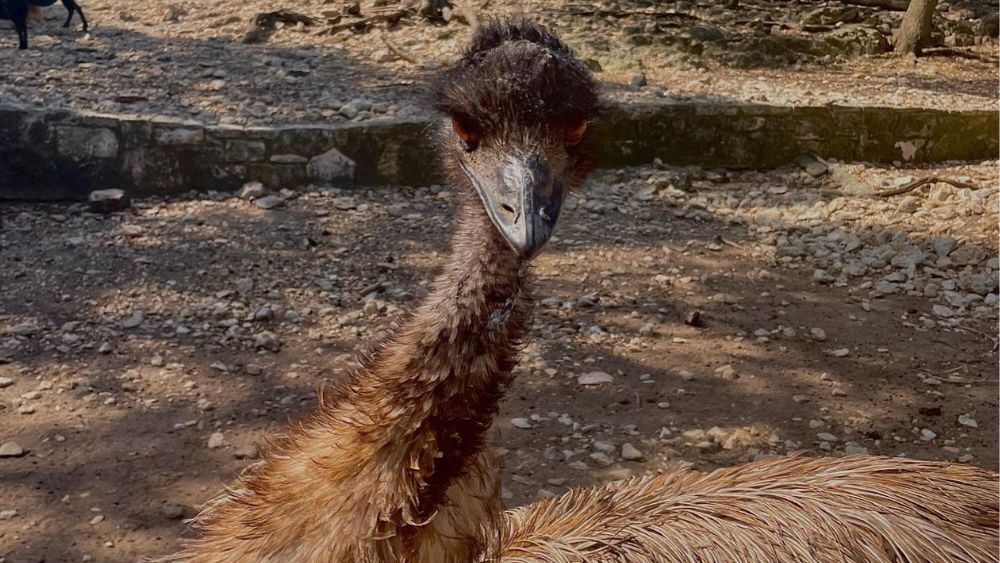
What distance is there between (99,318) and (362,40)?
212 inches

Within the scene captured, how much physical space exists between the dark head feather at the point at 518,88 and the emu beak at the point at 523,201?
0.24 ft

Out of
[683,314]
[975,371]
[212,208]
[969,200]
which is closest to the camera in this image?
[975,371]

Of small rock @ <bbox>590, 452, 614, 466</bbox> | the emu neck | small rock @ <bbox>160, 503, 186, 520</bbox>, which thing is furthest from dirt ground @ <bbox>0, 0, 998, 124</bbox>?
the emu neck

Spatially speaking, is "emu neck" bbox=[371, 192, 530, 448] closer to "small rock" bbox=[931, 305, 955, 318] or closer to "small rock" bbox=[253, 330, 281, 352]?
"small rock" bbox=[253, 330, 281, 352]

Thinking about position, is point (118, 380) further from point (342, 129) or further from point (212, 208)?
point (342, 129)

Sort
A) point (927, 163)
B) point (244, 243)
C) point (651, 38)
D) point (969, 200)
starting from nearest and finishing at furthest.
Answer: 1. point (244, 243)
2. point (969, 200)
3. point (927, 163)
4. point (651, 38)

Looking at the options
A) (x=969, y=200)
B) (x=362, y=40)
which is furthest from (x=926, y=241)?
(x=362, y=40)

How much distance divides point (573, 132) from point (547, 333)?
2.93 meters

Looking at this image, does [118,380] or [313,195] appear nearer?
[118,380]

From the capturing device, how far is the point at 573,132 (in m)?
1.88

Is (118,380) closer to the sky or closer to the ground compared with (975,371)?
closer to the ground

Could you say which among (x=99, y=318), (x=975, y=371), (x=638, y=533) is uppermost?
(x=638, y=533)

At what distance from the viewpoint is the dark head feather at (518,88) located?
1.78 m

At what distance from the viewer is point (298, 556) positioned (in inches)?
71.5
